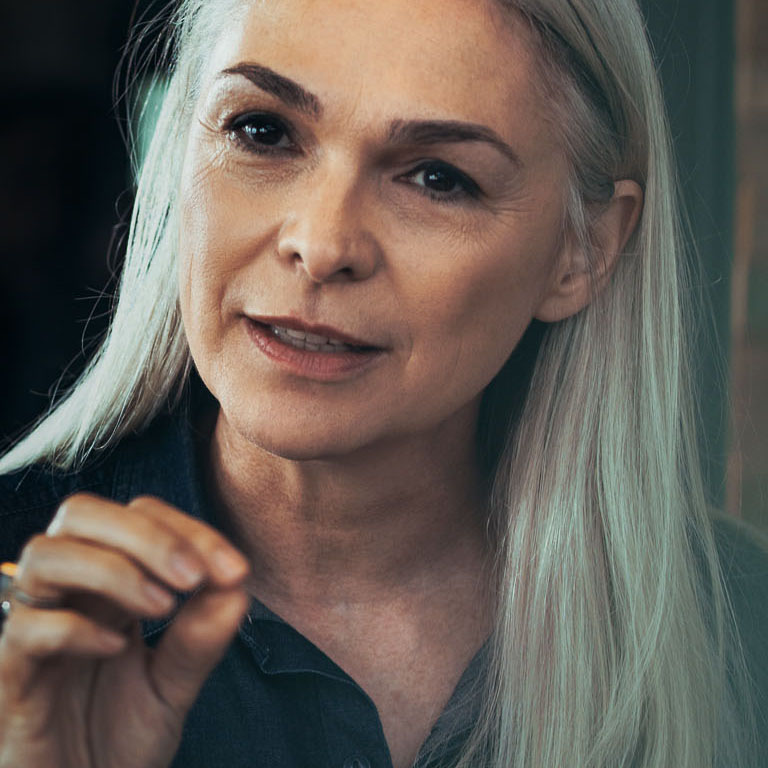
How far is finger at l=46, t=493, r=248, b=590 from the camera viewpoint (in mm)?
966

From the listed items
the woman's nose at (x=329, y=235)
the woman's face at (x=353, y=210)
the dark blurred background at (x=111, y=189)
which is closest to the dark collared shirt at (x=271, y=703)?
the woman's face at (x=353, y=210)

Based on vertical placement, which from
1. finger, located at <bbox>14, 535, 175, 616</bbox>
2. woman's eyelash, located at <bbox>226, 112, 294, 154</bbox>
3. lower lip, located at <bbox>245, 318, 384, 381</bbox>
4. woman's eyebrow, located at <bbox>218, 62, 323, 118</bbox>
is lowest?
finger, located at <bbox>14, 535, 175, 616</bbox>

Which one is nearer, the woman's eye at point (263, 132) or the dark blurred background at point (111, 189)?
the woman's eye at point (263, 132)

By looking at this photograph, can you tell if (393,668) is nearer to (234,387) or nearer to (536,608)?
(536,608)

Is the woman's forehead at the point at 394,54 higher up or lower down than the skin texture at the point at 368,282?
higher up

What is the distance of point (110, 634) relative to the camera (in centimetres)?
99

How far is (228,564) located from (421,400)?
51cm

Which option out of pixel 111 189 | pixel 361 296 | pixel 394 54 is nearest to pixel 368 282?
pixel 361 296

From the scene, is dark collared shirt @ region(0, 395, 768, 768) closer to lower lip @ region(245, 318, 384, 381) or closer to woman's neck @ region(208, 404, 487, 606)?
woman's neck @ region(208, 404, 487, 606)

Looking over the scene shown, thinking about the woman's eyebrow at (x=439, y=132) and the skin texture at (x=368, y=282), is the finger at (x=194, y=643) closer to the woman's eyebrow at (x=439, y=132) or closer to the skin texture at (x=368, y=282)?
the skin texture at (x=368, y=282)

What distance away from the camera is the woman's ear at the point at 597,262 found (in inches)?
65.1

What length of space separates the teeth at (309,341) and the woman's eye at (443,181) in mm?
228

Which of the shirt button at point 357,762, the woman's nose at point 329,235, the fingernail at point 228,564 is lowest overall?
the shirt button at point 357,762

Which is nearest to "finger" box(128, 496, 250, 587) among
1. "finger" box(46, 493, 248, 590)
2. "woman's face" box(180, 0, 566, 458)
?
"finger" box(46, 493, 248, 590)
